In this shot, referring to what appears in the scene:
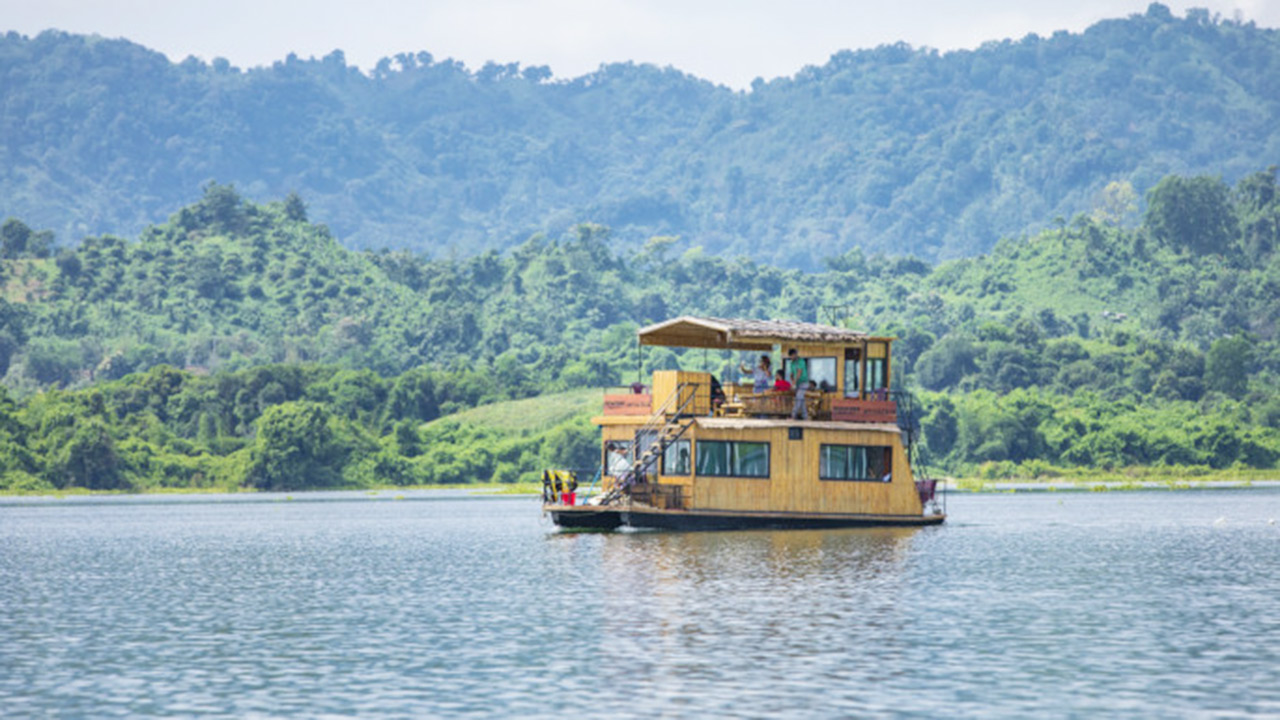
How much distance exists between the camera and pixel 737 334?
53.9 meters

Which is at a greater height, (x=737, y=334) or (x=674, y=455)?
(x=737, y=334)

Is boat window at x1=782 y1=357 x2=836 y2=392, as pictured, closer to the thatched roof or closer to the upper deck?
the upper deck

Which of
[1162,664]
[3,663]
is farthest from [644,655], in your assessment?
[3,663]

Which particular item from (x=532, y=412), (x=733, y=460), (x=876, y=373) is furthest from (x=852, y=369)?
(x=532, y=412)

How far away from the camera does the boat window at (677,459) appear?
54.4 metres

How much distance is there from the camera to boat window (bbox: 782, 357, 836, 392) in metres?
57.8

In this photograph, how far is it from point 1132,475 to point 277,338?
300 ft

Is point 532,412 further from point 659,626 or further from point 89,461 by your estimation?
point 659,626

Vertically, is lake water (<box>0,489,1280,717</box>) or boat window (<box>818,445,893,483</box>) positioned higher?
boat window (<box>818,445,893,483</box>)

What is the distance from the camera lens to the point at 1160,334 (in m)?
178

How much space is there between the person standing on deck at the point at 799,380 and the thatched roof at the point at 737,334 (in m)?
0.97

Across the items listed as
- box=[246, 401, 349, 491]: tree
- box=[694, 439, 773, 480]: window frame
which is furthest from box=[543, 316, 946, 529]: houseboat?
box=[246, 401, 349, 491]: tree

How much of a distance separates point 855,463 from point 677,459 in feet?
19.8

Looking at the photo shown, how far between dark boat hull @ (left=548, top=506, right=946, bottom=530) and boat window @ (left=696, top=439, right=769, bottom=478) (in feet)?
4.11
